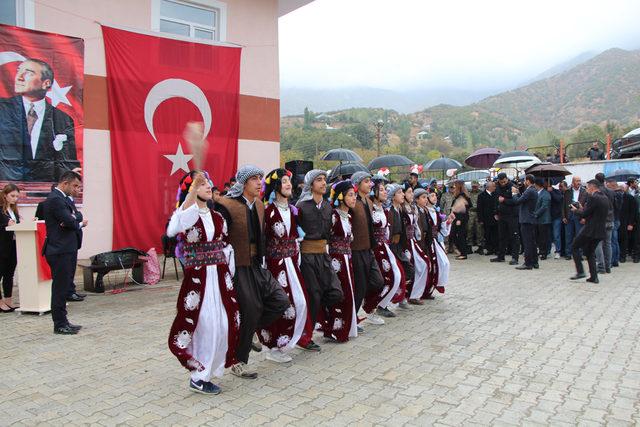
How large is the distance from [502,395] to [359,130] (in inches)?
2493

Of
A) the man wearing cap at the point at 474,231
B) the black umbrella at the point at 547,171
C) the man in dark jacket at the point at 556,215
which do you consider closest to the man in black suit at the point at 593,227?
the black umbrella at the point at 547,171

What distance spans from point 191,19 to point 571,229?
9.96 m

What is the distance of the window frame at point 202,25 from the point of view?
412 inches

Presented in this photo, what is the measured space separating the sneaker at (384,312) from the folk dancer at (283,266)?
203 centimetres

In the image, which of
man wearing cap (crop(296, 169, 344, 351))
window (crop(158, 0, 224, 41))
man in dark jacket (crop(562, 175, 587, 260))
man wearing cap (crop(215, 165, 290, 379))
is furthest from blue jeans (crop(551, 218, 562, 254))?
man wearing cap (crop(215, 165, 290, 379))

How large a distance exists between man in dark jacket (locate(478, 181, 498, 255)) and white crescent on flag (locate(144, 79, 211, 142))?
22.8 ft

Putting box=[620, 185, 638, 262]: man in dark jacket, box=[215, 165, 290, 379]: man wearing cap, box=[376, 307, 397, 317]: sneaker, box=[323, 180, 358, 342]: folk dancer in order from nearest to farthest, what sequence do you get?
box=[215, 165, 290, 379]: man wearing cap, box=[323, 180, 358, 342]: folk dancer, box=[376, 307, 397, 317]: sneaker, box=[620, 185, 638, 262]: man in dark jacket

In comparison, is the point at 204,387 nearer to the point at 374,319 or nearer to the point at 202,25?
the point at 374,319

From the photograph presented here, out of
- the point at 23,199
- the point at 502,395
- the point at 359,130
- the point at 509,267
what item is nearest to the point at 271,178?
the point at 502,395

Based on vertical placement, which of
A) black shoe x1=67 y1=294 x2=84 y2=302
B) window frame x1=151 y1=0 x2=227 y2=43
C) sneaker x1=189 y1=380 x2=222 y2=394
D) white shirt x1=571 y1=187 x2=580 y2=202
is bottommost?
black shoe x1=67 y1=294 x2=84 y2=302

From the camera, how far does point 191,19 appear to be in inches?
439

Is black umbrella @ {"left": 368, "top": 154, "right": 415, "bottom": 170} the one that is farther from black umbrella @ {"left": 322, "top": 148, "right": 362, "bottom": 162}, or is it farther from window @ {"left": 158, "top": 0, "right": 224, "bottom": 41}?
window @ {"left": 158, "top": 0, "right": 224, "bottom": 41}

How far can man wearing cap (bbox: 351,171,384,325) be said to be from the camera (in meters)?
5.79

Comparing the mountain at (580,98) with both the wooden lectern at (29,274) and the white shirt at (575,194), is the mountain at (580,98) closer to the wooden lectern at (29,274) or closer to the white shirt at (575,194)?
the white shirt at (575,194)
